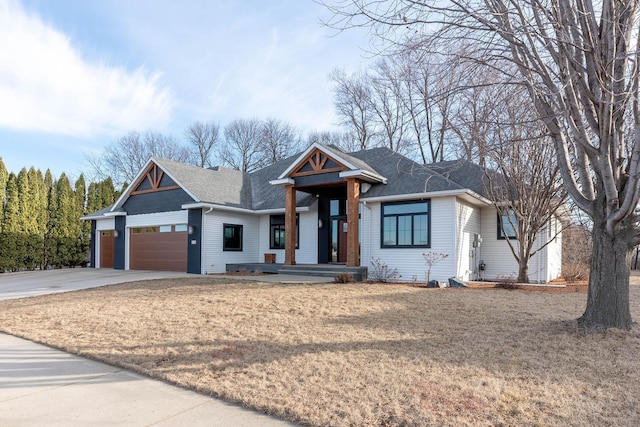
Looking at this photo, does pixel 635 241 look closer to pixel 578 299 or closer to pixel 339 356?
pixel 578 299

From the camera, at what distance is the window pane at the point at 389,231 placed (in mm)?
14352

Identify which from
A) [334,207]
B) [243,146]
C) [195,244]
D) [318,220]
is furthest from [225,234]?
[243,146]

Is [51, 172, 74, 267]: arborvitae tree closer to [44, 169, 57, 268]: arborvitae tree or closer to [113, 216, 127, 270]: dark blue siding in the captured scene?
[44, 169, 57, 268]: arborvitae tree

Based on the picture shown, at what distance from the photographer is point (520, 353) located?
5141 mm

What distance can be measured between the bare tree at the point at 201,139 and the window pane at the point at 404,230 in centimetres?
3055

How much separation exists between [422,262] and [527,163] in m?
4.54

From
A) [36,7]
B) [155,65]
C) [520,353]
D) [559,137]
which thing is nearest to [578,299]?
[559,137]

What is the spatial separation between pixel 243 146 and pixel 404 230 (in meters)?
27.7

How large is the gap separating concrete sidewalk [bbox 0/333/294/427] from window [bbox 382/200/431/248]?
35.6 feet

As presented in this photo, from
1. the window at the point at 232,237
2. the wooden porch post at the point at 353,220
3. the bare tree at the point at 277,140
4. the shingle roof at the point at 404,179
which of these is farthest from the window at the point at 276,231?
the bare tree at the point at 277,140

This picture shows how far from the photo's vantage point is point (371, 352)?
16.8ft

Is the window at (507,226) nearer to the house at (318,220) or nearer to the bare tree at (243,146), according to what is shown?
the house at (318,220)

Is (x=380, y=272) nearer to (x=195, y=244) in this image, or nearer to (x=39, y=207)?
(x=195, y=244)

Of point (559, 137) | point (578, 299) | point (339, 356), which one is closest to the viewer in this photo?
point (339, 356)
